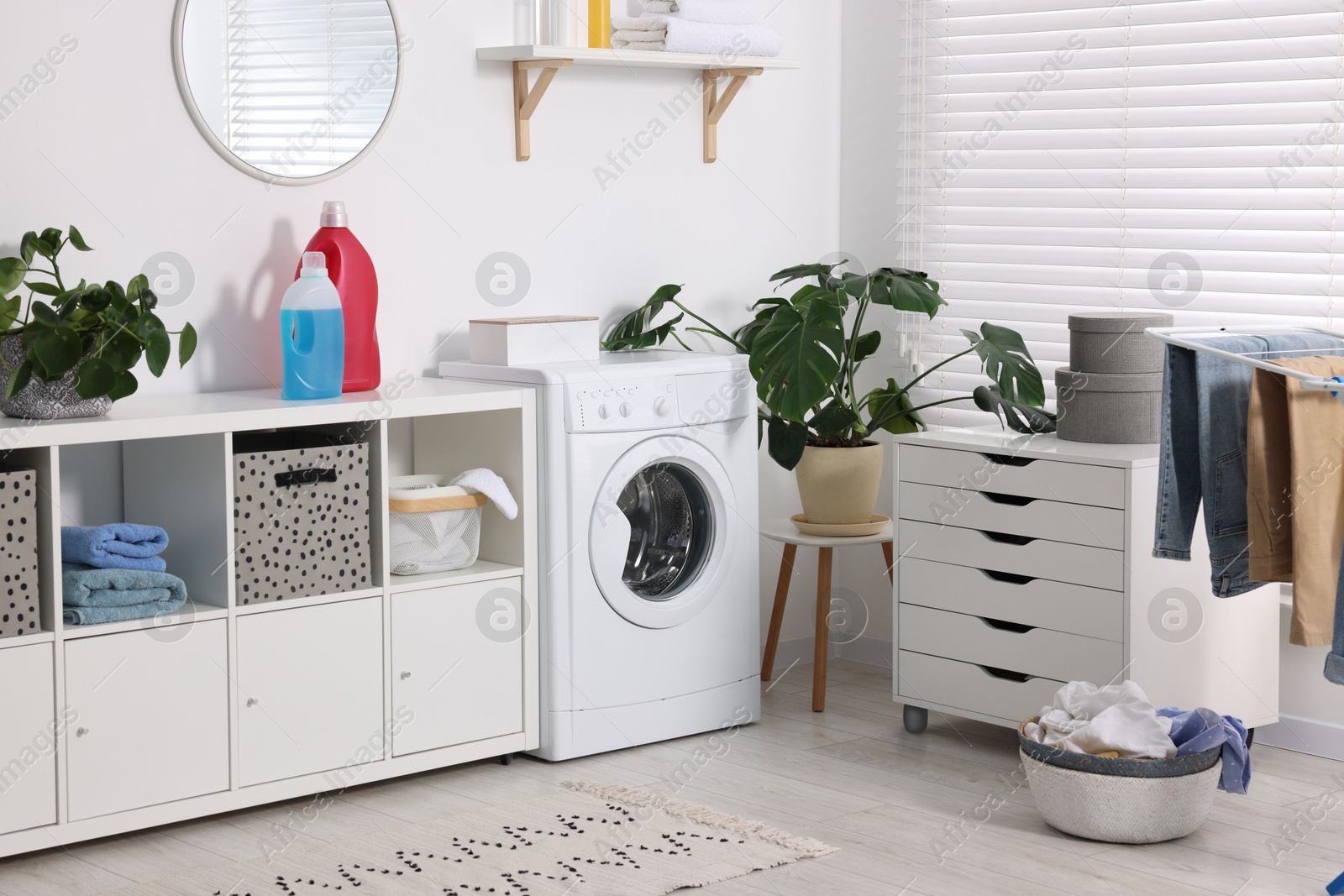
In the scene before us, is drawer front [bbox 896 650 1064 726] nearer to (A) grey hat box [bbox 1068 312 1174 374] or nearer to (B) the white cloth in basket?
(B) the white cloth in basket

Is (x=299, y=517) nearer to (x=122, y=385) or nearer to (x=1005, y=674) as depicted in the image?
(x=122, y=385)

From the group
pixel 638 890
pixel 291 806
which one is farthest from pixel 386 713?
pixel 638 890

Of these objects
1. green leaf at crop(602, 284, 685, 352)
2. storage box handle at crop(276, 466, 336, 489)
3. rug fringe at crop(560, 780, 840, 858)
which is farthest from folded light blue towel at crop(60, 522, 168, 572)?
A: green leaf at crop(602, 284, 685, 352)

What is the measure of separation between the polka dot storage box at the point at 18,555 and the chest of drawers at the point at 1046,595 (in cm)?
175

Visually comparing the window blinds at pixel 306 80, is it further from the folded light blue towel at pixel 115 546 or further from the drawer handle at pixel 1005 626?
the drawer handle at pixel 1005 626

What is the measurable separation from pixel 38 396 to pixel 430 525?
2.57ft

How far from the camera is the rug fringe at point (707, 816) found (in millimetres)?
2570

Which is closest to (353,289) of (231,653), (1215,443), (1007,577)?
(231,653)

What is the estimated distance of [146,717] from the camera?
254cm

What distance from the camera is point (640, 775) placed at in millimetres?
2994

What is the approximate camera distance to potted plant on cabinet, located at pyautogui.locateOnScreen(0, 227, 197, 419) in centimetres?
239

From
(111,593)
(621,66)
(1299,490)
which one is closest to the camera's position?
(1299,490)

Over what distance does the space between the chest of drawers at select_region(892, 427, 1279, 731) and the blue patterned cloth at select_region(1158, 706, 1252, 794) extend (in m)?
0.21

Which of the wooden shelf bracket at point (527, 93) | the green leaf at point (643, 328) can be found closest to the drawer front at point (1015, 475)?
the green leaf at point (643, 328)
